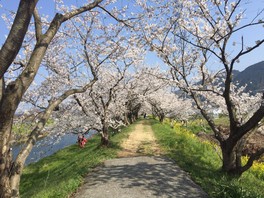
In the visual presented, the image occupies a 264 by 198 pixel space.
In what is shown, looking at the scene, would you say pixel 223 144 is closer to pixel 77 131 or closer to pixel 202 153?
pixel 202 153

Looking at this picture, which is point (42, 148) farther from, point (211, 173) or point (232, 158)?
point (232, 158)

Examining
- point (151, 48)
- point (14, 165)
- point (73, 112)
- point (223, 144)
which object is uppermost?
point (151, 48)

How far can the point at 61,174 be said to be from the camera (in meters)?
15.3

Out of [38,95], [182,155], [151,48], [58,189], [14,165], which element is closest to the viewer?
[14,165]

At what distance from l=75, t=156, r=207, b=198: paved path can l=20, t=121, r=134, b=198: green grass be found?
1.56 ft

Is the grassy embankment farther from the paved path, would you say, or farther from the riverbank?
the paved path

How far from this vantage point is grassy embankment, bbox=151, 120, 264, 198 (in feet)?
27.6

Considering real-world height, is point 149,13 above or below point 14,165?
above

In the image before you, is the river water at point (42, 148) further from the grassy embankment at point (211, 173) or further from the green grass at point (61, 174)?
the grassy embankment at point (211, 173)

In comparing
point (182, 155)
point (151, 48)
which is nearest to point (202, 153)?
point (182, 155)

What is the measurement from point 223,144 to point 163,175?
2756 millimetres

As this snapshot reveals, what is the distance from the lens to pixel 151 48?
13.7 metres

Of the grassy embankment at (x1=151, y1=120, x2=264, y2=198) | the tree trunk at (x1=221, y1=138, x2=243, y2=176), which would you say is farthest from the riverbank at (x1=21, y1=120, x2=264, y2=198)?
the tree trunk at (x1=221, y1=138, x2=243, y2=176)

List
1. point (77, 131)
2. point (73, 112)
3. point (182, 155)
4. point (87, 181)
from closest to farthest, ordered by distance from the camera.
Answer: point (87, 181) → point (182, 155) → point (77, 131) → point (73, 112)
